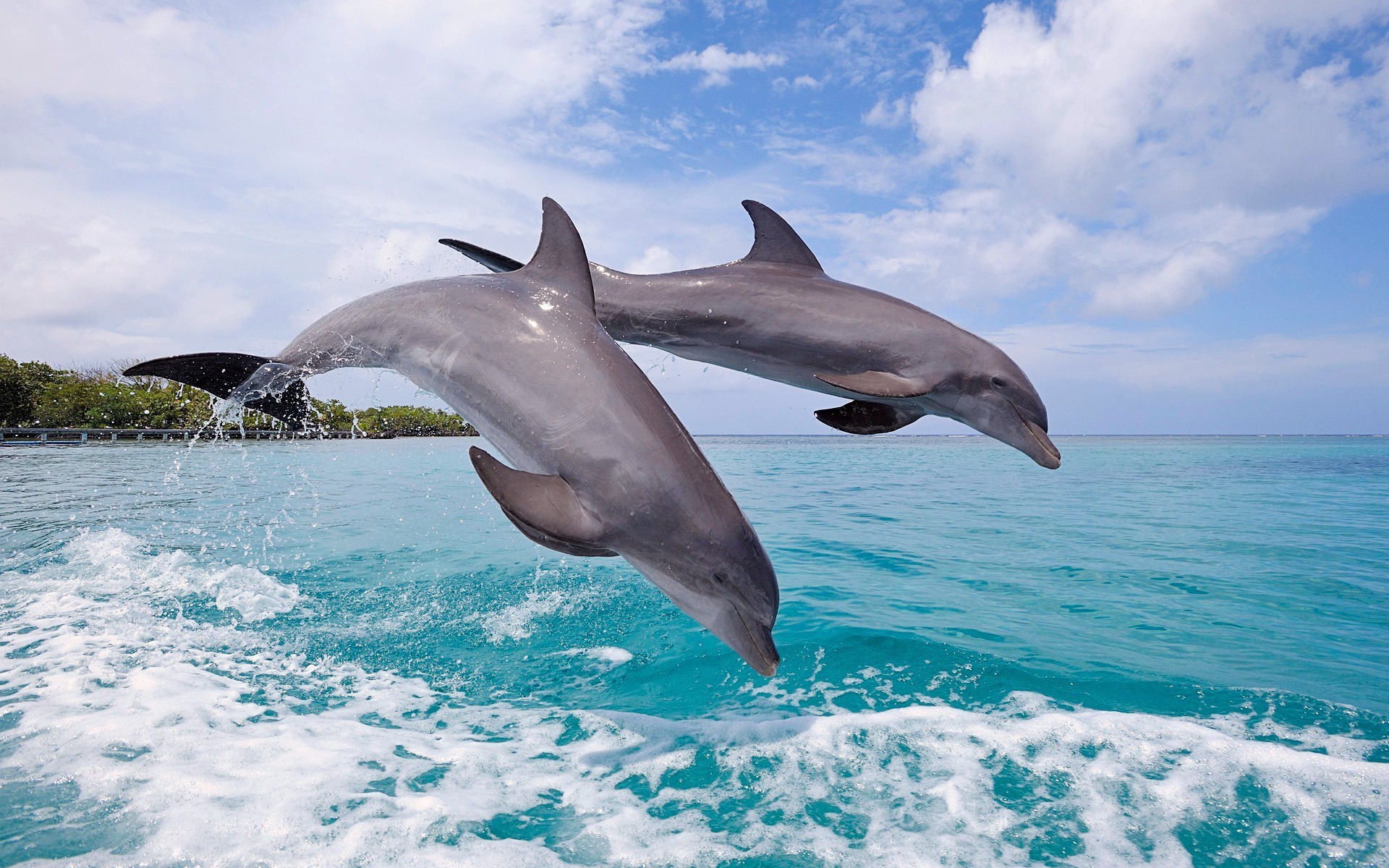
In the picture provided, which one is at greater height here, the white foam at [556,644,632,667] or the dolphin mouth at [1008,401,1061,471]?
the dolphin mouth at [1008,401,1061,471]

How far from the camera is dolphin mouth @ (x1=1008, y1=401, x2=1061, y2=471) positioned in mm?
4535

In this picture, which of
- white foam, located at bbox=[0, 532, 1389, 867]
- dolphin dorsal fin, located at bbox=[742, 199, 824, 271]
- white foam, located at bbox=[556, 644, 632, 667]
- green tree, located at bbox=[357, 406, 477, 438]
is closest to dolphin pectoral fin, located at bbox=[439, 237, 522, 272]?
dolphin dorsal fin, located at bbox=[742, 199, 824, 271]

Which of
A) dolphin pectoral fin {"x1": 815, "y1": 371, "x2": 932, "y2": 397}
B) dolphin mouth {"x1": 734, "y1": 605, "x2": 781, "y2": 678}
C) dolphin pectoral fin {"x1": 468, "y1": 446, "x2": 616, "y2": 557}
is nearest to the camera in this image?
dolphin pectoral fin {"x1": 468, "y1": 446, "x2": 616, "y2": 557}

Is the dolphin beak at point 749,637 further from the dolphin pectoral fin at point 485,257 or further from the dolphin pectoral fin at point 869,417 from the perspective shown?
the dolphin pectoral fin at point 485,257

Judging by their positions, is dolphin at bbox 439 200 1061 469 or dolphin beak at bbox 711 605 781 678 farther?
dolphin at bbox 439 200 1061 469

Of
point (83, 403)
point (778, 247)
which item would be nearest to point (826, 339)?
point (778, 247)

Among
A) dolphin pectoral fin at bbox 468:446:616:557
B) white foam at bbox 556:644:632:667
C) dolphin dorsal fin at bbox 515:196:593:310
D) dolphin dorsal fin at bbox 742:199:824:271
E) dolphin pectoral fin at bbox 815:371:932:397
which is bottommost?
white foam at bbox 556:644:632:667

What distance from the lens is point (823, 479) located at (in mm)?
35281

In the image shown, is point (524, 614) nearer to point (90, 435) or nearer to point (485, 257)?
point (485, 257)

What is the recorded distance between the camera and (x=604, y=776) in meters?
5.68

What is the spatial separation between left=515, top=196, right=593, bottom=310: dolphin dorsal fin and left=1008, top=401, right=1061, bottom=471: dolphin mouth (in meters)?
2.73

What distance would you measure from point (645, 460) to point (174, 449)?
191 feet

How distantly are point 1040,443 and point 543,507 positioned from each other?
3.23 meters

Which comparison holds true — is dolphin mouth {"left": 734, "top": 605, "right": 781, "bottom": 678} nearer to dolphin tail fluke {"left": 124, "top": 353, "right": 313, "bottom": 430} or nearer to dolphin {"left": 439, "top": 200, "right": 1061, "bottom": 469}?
dolphin {"left": 439, "top": 200, "right": 1061, "bottom": 469}
